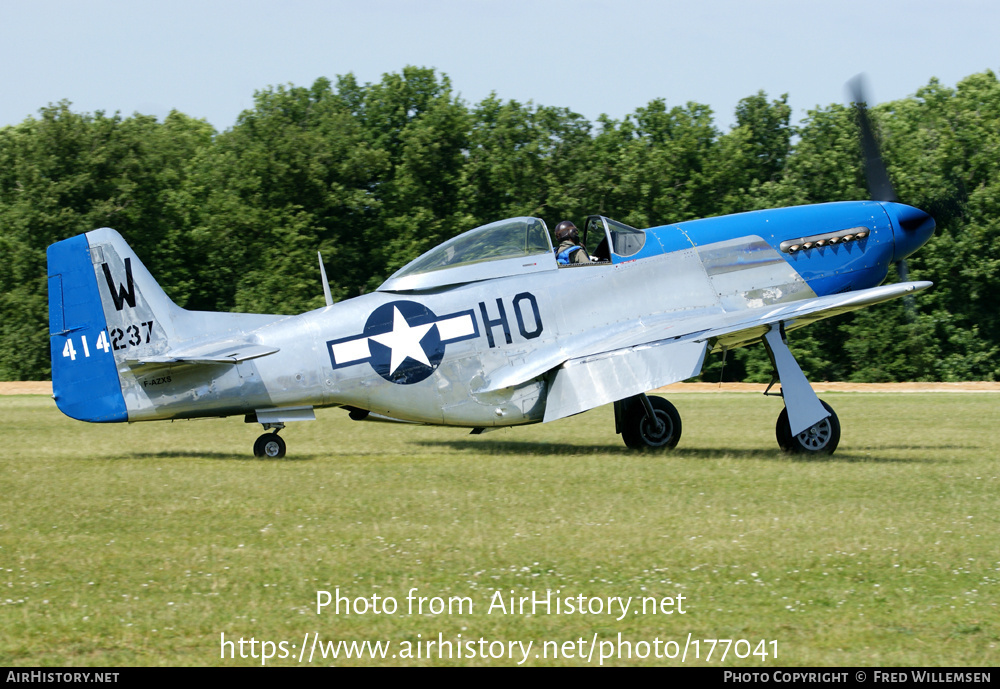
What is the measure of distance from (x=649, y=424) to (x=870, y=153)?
5.49 m

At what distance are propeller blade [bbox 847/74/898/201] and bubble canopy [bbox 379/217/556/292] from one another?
5.29m

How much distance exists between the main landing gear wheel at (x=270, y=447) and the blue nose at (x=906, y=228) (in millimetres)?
8378

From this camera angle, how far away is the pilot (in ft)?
42.0

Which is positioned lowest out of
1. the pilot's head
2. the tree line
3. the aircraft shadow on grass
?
the aircraft shadow on grass

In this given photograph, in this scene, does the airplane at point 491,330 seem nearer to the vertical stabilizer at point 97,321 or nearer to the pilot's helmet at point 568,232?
the vertical stabilizer at point 97,321

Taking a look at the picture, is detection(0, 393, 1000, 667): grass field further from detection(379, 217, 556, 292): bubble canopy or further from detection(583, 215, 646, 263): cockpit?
detection(583, 215, 646, 263): cockpit

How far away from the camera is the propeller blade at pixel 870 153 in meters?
14.6

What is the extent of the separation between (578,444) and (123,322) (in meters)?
6.37

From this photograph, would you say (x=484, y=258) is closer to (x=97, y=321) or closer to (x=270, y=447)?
(x=270, y=447)

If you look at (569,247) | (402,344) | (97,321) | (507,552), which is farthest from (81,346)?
(507,552)

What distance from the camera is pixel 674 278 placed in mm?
12742

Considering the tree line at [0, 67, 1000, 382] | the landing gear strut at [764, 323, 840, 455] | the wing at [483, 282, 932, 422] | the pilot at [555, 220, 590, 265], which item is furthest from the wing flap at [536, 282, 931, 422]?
the tree line at [0, 67, 1000, 382]

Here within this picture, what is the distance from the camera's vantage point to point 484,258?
12.5 metres
